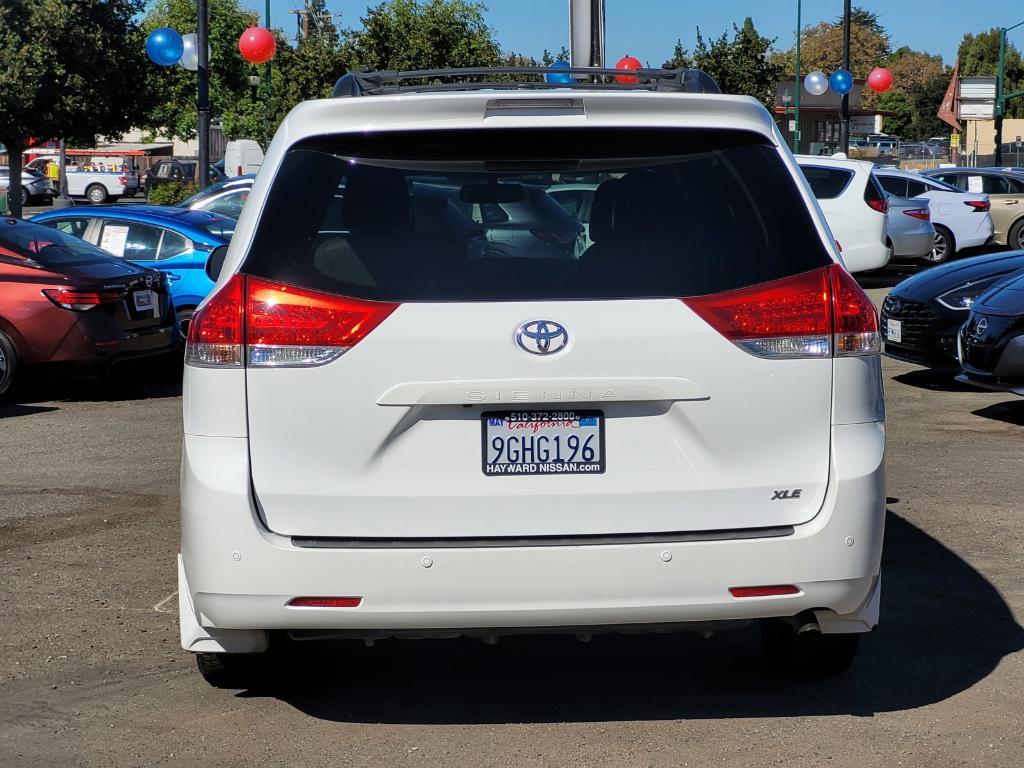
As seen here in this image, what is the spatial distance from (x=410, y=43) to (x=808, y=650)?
1692 inches

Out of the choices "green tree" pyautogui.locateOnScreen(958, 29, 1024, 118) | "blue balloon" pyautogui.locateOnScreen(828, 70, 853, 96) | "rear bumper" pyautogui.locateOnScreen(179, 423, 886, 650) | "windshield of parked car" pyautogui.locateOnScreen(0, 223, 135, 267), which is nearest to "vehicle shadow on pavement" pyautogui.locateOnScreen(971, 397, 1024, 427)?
"windshield of parked car" pyautogui.locateOnScreen(0, 223, 135, 267)

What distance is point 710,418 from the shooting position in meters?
3.84

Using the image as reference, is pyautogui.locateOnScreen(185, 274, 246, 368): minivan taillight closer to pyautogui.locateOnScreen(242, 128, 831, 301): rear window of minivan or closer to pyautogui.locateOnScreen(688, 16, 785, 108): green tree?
pyautogui.locateOnScreen(242, 128, 831, 301): rear window of minivan

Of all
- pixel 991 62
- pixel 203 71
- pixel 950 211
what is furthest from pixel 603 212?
pixel 991 62

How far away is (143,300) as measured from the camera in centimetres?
1149

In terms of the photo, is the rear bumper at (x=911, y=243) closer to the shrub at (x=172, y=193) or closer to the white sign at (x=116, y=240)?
the white sign at (x=116, y=240)

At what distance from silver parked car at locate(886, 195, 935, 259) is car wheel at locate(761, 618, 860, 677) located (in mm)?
18048

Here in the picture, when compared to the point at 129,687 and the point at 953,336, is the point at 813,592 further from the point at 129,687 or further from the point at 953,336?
the point at 953,336

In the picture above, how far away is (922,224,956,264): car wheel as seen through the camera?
24.8 metres

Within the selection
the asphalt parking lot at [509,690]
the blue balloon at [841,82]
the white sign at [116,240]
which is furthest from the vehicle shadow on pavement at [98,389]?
the blue balloon at [841,82]

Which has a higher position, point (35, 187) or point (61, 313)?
point (35, 187)

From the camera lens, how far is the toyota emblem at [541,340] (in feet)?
12.4

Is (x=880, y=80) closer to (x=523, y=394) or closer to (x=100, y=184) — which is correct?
(x=100, y=184)

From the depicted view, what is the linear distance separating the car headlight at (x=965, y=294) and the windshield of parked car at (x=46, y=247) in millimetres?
6591
